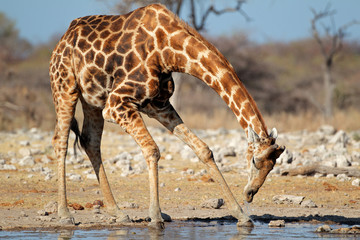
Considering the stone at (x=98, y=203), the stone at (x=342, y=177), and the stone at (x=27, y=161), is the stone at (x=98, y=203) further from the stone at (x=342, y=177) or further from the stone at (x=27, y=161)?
the stone at (x=342, y=177)

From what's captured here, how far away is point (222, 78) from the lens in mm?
5953

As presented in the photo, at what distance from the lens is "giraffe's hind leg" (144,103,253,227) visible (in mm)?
6074

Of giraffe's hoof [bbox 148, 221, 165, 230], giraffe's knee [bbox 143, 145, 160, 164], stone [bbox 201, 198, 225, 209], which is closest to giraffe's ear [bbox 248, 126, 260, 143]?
giraffe's knee [bbox 143, 145, 160, 164]

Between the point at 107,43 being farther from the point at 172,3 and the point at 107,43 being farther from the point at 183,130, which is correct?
the point at 172,3

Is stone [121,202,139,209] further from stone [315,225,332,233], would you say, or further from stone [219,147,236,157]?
stone [219,147,236,157]

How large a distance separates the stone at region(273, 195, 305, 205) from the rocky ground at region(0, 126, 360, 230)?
0.04 feet

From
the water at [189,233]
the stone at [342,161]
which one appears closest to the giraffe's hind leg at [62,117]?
the water at [189,233]

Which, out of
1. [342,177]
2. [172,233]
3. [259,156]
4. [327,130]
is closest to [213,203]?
[172,233]

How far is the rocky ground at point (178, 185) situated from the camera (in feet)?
22.2

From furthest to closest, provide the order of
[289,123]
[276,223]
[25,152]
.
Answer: [289,123], [25,152], [276,223]

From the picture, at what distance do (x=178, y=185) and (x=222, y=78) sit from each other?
3.03m

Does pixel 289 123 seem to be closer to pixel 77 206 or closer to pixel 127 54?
pixel 77 206

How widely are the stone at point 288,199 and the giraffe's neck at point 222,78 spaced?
205 centimetres

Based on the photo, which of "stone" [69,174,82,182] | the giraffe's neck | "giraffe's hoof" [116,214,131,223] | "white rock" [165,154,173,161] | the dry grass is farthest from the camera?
the dry grass
